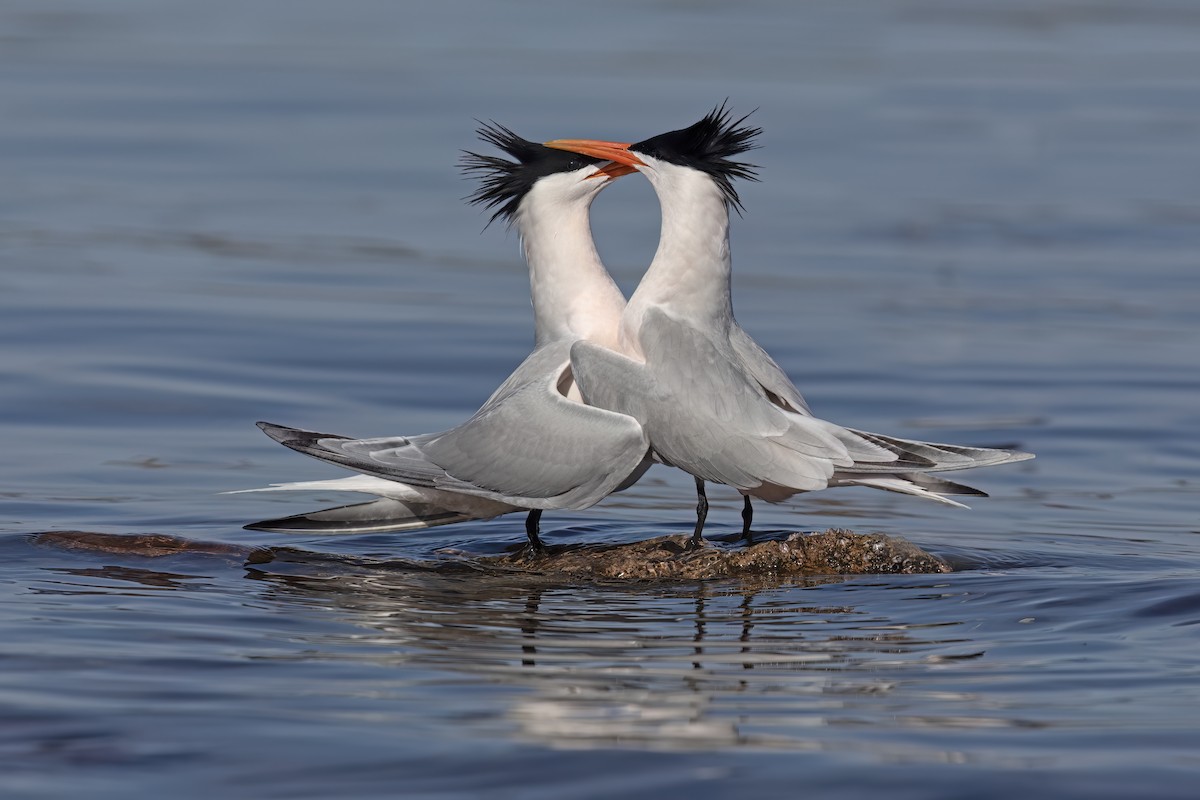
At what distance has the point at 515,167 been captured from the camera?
825 cm

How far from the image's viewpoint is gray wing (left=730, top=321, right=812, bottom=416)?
770 centimetres

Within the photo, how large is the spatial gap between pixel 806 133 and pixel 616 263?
466 cm

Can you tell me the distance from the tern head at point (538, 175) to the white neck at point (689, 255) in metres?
0.33

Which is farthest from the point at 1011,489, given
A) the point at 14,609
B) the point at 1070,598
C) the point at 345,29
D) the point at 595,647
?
the point at 345,29

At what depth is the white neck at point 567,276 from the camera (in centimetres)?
804

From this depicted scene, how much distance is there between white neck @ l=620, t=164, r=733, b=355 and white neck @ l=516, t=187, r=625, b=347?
0.29 meters

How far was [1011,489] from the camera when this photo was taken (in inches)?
369

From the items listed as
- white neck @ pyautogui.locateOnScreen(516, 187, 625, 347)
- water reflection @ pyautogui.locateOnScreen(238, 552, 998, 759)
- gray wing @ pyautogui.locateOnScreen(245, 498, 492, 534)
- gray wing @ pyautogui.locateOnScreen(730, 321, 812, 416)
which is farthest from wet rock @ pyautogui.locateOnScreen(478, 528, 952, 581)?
white neck @ pyautogui.locateOnScreen(516, 187, 625, 347)

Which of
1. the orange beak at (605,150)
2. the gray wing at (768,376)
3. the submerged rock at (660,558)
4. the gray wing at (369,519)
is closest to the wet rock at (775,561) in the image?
the submerged rock at (660,558)

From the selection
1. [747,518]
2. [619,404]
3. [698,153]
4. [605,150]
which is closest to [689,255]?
[698,153]

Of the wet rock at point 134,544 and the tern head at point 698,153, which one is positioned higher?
the tern head at point 698,153

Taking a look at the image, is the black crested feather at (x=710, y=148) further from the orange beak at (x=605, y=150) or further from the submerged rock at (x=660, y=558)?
the submerged rock at (x=660, y=558)

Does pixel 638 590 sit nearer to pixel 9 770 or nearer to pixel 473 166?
pixel 473 166

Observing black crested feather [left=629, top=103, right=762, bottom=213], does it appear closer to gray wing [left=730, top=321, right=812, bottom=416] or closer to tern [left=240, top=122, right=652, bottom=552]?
tern [left=240, top=122, right=652, bottom=552]
